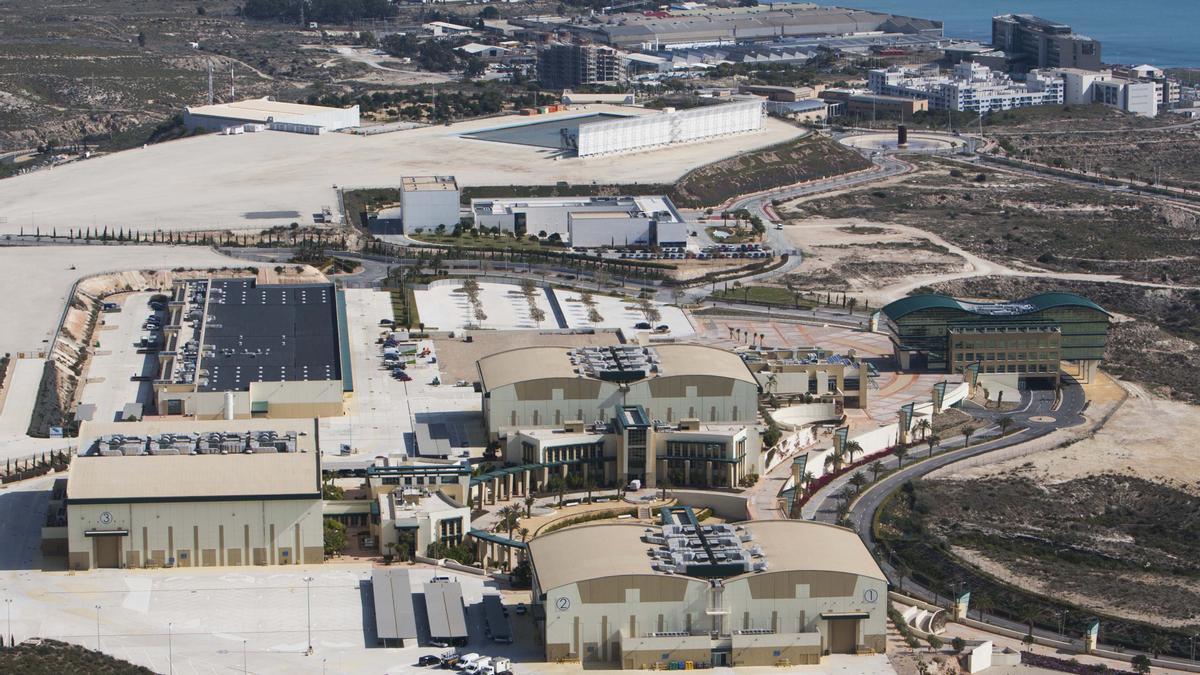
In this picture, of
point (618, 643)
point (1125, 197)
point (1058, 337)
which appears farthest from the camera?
point (1125, 197)

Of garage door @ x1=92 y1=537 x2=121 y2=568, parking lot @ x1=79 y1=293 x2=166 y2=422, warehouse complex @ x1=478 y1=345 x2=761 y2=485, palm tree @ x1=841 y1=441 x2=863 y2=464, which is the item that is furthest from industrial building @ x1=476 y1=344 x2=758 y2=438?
garage door @ x1=92 y1=537 x2=121 y2=568

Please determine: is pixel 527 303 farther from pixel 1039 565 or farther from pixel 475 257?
pixel 1039 565

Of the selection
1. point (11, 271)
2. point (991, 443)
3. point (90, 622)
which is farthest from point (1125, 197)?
point (90, 622)

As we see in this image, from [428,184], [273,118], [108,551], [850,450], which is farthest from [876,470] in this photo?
[273,118]

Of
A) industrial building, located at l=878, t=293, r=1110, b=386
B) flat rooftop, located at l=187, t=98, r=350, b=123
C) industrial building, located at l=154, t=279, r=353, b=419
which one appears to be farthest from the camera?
flat rooftop, located at l=187, t=98, r=350, b=123

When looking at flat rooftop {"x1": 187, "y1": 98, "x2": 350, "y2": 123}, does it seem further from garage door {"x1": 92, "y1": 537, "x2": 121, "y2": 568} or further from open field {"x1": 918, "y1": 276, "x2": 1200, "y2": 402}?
garage door {"x1": 92, "y1": 537, "x2": 121, "y2": 568}

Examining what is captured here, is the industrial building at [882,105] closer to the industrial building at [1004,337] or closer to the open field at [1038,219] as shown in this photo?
the open field at [1038,219]

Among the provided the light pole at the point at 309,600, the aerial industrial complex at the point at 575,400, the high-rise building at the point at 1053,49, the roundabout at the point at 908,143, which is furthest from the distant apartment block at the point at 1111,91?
the light pole at the point at 309,600
